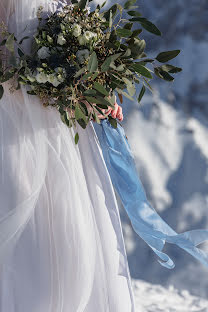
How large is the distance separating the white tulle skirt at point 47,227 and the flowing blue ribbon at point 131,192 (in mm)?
254

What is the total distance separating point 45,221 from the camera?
44.2 inches

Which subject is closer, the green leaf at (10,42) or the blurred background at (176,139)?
the green leaf at (10,42)

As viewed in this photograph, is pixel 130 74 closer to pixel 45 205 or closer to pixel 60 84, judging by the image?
pixel 60 84

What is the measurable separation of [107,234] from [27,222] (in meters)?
0.26

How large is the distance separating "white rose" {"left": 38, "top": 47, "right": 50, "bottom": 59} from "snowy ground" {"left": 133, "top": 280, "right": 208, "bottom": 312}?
185 cm

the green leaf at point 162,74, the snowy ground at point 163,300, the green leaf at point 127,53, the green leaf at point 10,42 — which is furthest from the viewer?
the snowy ground at point 163,300

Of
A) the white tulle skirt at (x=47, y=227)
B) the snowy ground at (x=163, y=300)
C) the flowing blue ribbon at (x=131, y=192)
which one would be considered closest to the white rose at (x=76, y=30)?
the white tulle skirt at (x=47, y=227)

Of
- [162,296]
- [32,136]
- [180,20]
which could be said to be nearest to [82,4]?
[32,136]

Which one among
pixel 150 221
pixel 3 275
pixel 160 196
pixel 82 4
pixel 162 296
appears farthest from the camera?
pixel 160 196

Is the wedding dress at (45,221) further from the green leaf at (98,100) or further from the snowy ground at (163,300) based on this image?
the snowy ground at (163,300)

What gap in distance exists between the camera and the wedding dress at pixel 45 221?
3.49 ft

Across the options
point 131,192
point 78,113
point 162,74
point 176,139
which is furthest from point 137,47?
point 176,139

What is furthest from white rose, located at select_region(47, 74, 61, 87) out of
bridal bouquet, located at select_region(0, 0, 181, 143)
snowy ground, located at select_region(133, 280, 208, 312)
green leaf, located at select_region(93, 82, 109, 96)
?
snowy ground, located at select_region(133, 280, 208, 312)

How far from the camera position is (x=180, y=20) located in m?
3.13
